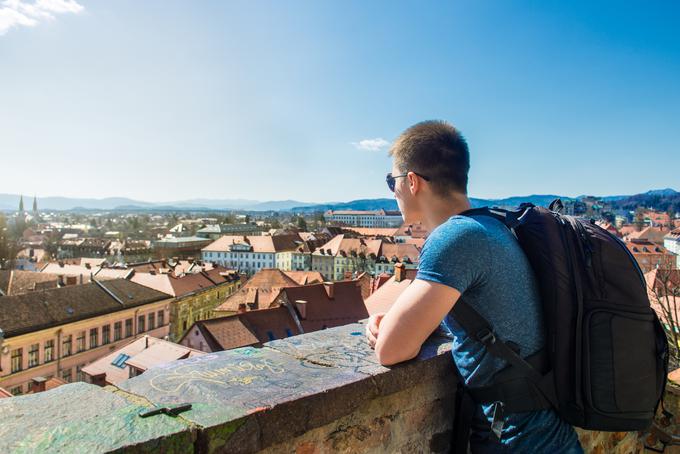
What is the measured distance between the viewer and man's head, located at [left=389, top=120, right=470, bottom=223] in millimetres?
2027

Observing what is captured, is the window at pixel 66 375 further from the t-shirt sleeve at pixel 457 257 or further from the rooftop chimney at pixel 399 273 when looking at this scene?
the t-shirt sleeve at pixel 457 257

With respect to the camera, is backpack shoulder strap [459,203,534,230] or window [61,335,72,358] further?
window [61,335,72,358]

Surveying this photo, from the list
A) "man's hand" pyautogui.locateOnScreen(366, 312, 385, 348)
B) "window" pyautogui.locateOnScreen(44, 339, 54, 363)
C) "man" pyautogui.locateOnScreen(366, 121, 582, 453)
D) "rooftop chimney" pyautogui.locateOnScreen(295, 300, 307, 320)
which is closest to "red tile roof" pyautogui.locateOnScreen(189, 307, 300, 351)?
"rooftop chimney" pyautogui.locateOnScreen(295, 300, 307, 320)

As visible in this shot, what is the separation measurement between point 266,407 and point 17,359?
25.9 m

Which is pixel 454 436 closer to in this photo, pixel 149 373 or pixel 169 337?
pixel 149 373

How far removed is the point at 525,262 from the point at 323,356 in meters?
1.06

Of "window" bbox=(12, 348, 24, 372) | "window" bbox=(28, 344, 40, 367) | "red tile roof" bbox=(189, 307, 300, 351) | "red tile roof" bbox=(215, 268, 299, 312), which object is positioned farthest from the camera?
"red tile roof" bbox=(215, 268, 299, 312)

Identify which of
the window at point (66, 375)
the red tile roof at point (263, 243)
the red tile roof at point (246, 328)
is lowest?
the window at point (66, 375)

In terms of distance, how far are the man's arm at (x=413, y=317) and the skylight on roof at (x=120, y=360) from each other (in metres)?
19.9

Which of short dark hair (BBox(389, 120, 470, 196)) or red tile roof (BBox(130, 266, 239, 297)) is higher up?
short dark hair (BBox(389, 120, 470, 196))

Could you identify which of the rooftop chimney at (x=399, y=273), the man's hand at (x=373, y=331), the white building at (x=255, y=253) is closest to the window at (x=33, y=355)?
the rooftop chimney at (x=399, y=273)

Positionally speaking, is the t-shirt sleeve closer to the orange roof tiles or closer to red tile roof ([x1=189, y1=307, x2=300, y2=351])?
red tile roof ([x1=189, y1=307, x2=300, y2=351])

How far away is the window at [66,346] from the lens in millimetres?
24453

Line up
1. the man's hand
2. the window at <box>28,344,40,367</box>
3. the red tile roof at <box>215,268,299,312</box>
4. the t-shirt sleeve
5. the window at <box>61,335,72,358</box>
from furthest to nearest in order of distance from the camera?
the red tile roof at <box>215,268,299,312</box>, the window at <box>61,335,72,358</box>, the window at <box>28,344,40,367</box>, the man's hand, the t-shirt sleeve
